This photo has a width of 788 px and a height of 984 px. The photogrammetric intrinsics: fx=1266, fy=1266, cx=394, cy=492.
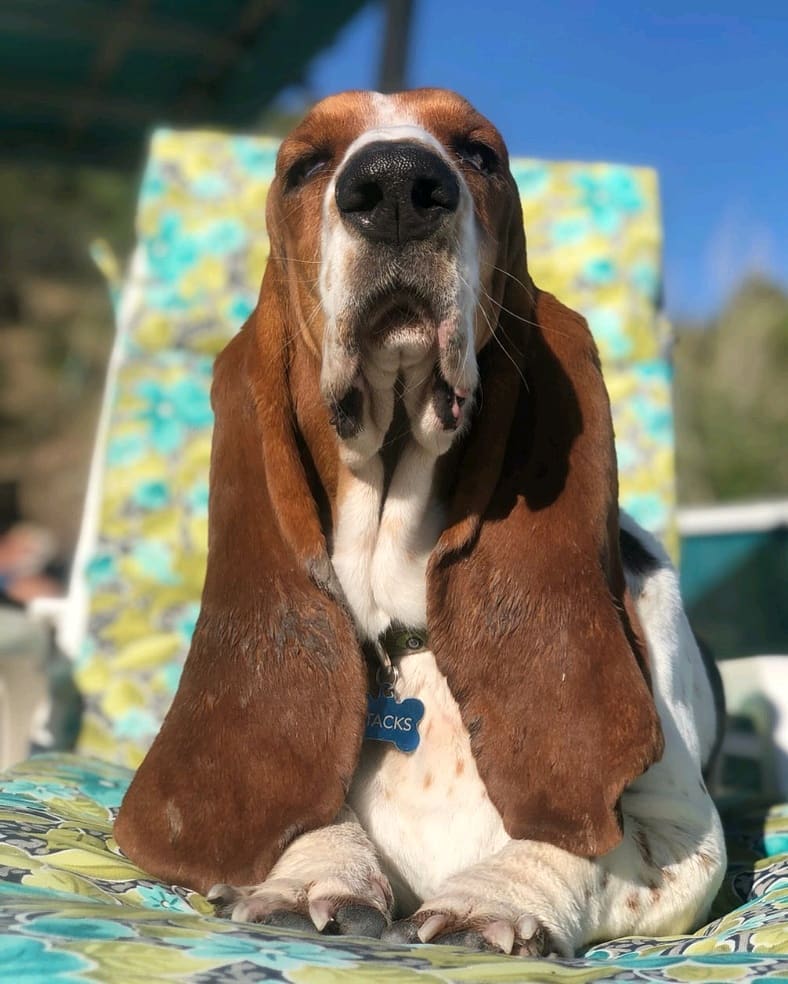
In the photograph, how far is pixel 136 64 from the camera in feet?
25.3

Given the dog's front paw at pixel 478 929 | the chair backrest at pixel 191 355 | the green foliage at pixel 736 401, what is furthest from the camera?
the green foliage at pixel 736 401

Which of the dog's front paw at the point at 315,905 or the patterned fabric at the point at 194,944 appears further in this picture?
the dog's front paw at the point at 315,905

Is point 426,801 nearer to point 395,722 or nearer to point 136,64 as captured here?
point 395,722

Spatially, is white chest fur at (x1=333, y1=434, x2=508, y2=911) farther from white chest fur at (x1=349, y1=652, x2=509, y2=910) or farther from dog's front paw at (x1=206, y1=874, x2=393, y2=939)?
dog's front paw at (x1=206, y1=874, x2=393, y2=939)

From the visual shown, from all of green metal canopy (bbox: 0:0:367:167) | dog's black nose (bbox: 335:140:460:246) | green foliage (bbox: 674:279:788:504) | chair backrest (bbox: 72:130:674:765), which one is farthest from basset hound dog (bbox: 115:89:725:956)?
green foliage (bbox: 674:279:788:504)

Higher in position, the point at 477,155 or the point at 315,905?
the point at 477,155

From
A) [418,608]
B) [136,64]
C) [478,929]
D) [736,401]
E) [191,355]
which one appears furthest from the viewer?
[736,401]

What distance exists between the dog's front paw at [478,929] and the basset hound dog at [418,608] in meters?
0.02

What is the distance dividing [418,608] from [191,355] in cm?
238

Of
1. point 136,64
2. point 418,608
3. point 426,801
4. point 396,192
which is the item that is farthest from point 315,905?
point 136,64

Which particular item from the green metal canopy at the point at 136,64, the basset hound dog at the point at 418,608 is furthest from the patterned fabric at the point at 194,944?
the green metal canopy at the point at 136,64

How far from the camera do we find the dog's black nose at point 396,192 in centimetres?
183

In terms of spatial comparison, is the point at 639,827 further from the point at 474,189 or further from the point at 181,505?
the point at 181,505

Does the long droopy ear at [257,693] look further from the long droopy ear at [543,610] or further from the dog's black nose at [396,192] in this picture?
the dog's black nose at [396,192]
